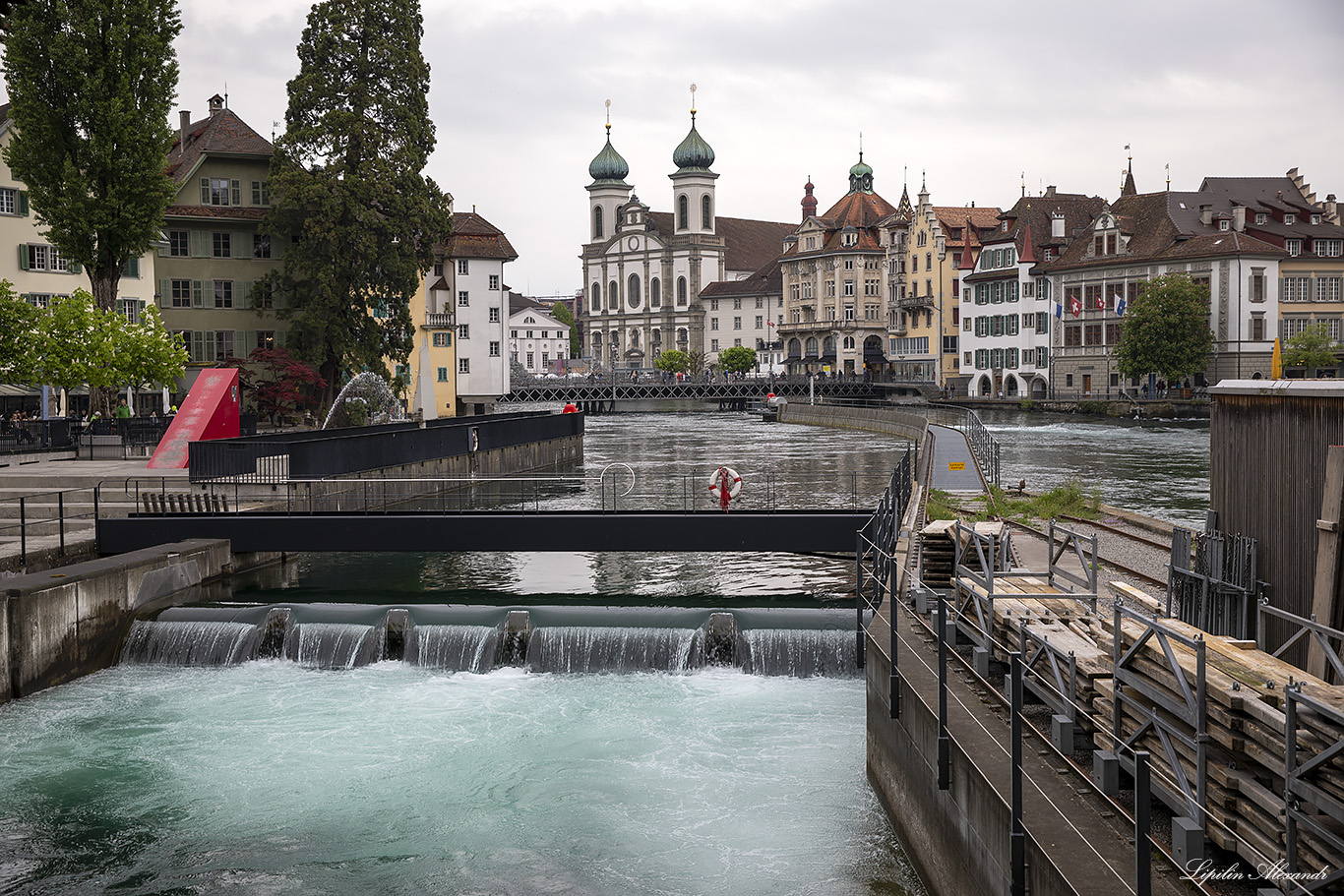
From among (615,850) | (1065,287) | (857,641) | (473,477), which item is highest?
(1065,287)

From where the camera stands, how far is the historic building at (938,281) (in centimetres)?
11888

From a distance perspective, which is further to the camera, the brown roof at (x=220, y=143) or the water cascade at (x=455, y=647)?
the brown roof at (x=220, y=143)

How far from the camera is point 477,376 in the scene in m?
93.3

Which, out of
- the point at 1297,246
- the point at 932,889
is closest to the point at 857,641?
the point at 932,889

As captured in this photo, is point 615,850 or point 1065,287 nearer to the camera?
point 615,850

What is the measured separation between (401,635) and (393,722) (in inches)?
135

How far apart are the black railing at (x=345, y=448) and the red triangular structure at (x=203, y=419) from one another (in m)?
1.14

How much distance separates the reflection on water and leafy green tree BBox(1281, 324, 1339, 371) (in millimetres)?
10048

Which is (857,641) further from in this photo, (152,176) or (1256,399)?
(152,176)

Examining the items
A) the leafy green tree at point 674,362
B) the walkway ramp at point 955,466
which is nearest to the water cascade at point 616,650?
the walkway ramp at point 955,466

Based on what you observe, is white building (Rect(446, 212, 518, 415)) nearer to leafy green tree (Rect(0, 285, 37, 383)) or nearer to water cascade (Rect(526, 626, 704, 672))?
leafy green tree (Rect(0, 285, 37, 383))

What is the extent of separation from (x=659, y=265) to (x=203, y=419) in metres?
150

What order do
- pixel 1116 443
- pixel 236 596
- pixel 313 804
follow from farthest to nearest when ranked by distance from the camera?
1. pixel 1116 443
2. pixel 236 596
3. pixel 313 804

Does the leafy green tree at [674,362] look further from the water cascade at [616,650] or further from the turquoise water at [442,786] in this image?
the turquoise water at [442,786]
